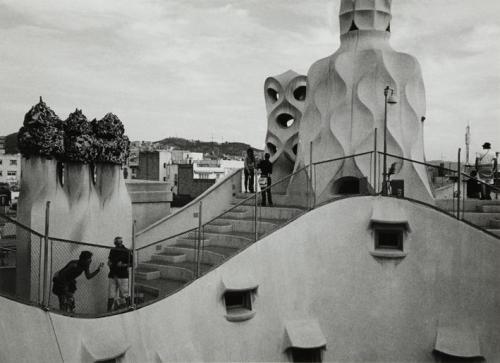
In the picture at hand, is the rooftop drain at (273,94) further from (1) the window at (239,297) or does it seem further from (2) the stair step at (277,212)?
(1) the window at (239,297)

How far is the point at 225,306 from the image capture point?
33.2ft

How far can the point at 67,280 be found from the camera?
27.9 ft

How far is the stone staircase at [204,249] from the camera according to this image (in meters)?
10.9

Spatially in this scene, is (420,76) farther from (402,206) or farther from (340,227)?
(340,227)

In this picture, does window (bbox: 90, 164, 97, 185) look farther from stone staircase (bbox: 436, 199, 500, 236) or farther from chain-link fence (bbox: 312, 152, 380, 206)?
stone staircase (bbox: 436, 199, 500, 236)

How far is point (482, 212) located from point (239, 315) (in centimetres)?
776

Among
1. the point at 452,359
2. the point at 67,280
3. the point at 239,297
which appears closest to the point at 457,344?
the point at 452,359

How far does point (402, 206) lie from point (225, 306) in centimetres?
460

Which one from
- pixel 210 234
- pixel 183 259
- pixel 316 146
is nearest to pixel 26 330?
pixel 183 259

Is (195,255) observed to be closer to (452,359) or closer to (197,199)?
(197,199)

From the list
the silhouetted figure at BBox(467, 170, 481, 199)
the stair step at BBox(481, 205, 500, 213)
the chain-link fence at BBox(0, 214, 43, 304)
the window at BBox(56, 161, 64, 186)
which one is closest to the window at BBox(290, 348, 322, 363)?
the chain-link fence at BBox(0, 214, 43, 304)

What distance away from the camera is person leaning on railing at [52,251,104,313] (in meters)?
8.44

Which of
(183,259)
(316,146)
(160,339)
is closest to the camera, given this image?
(160,339)

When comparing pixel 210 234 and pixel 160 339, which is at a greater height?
pixel 210 234
